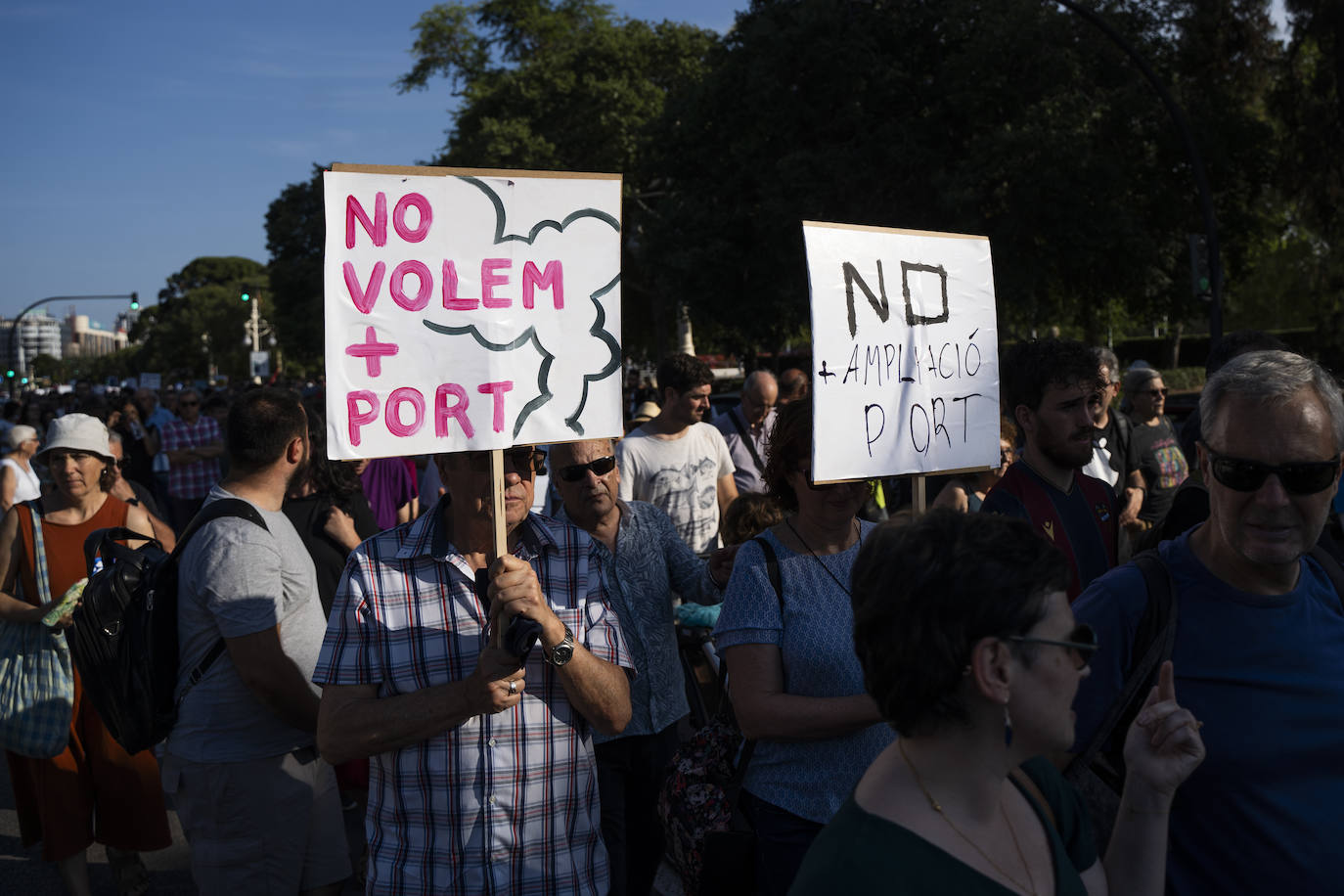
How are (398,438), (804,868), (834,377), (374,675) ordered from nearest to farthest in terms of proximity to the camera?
(804,868)
(374,675)
(398,438)
(834,377)

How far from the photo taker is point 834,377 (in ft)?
9.66

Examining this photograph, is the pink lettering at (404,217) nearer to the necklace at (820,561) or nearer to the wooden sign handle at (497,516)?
the wooden sign handle at (497,516)

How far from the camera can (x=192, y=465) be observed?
9.40 meters

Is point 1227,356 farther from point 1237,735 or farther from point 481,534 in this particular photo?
point 481,534

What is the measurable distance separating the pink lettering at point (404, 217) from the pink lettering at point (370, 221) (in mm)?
26

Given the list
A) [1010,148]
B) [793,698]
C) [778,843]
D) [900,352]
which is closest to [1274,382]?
[793,698]

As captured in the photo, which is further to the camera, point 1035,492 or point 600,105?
point 600,105

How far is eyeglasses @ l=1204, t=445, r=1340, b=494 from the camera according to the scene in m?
1.97

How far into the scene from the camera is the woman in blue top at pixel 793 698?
2.42m

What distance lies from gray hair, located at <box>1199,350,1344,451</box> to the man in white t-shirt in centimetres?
334

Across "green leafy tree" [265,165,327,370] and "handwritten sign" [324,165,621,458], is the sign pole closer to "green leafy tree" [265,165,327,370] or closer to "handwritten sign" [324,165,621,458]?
"handwritten sign" [324,165,621,458]

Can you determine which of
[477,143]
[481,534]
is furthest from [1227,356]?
[477,143]

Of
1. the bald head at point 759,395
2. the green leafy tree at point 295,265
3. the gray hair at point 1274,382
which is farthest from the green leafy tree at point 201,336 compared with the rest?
the gray hair at point 1274,382

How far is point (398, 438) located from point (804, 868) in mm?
1404
